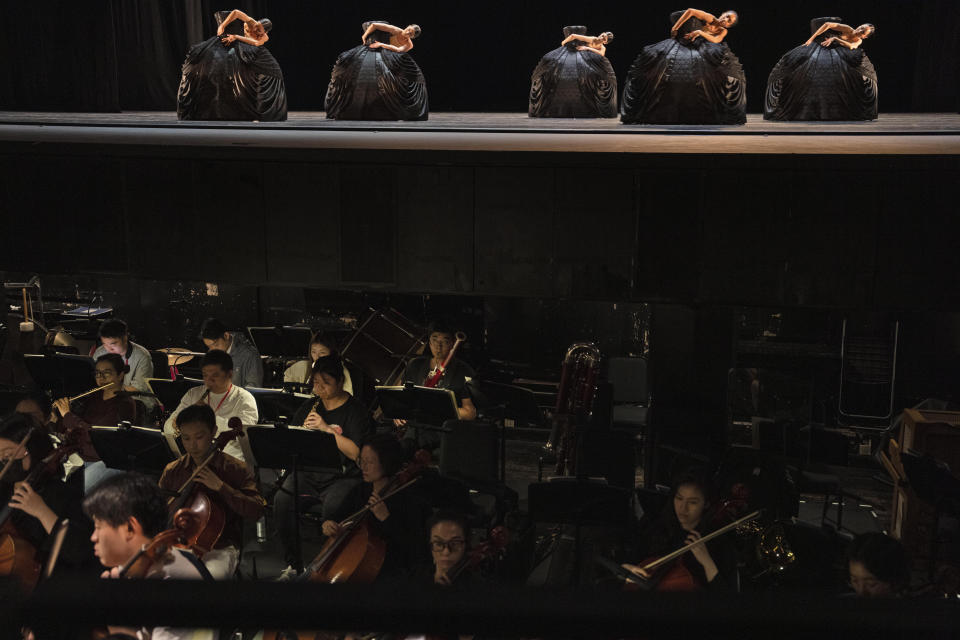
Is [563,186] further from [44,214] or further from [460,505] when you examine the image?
[44,214]

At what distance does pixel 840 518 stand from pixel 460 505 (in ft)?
7.47

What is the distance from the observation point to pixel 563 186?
→ 17.9ft

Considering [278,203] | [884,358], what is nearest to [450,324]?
[278,203]

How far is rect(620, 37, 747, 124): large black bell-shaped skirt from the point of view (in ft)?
20.9

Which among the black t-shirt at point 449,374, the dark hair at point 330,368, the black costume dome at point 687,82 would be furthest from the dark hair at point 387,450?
the black costume dome at point 687,82

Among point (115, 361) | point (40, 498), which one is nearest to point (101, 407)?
point (115, 361)

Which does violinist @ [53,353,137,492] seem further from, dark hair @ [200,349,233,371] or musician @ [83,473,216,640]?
musician @ [83,473,216,640]

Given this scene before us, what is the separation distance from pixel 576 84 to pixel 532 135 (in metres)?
1.57

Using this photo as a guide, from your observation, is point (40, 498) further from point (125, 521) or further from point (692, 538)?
point (692, 538)

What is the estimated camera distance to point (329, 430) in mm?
4633

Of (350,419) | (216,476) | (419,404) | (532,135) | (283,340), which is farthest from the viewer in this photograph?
(532,135)

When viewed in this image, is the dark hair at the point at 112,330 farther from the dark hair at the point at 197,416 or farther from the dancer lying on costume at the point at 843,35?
the dancer lying on costume at the point at 843,35

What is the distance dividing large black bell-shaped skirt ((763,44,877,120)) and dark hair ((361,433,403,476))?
4.50 m

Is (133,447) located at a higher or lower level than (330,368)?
lower
